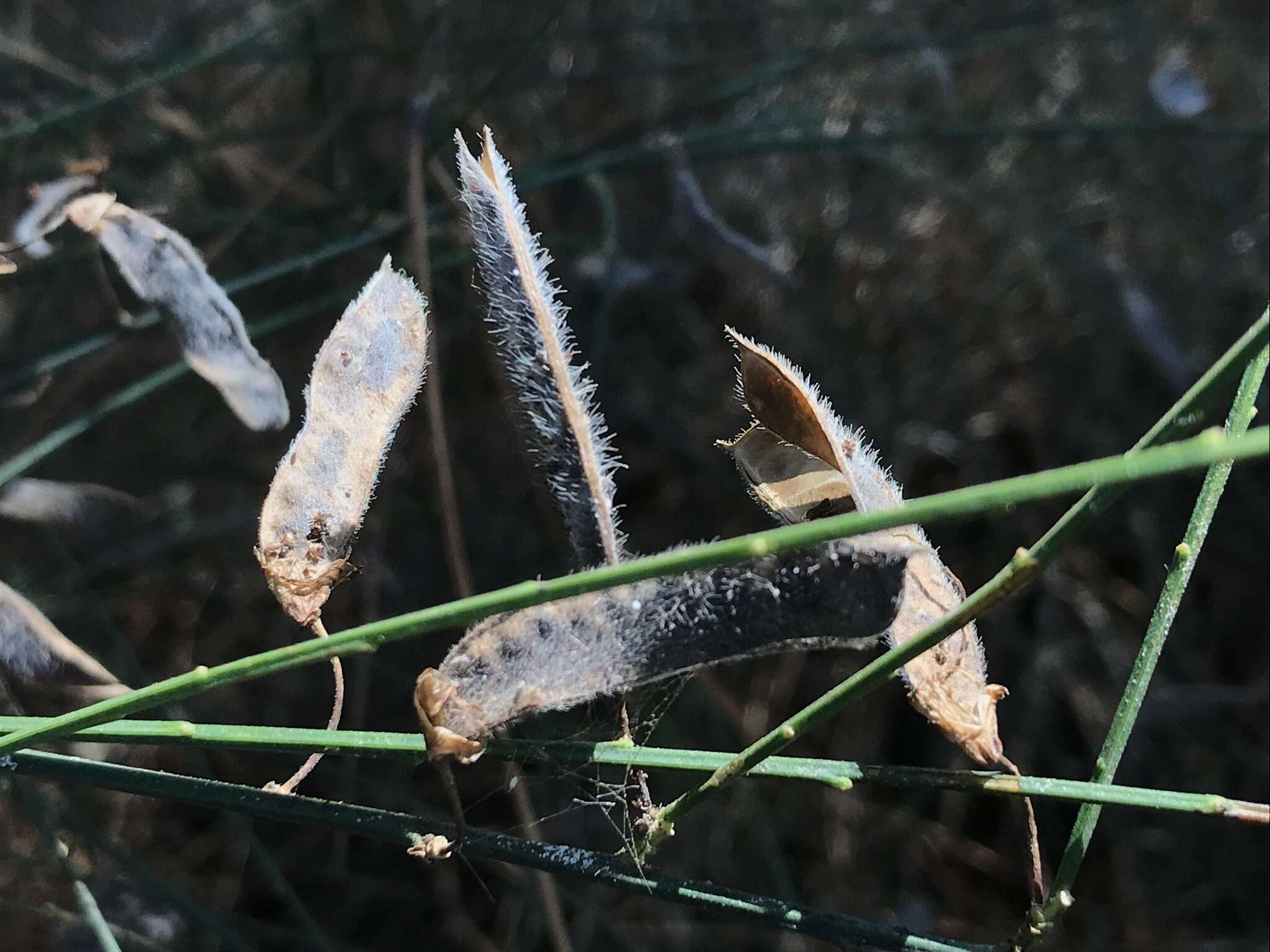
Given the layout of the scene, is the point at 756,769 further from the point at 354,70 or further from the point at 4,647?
the point at 354,70

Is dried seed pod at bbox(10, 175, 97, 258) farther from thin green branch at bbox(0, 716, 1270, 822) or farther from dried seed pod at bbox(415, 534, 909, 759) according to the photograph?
dried seed pod at bbox(415, 534, 909, 759)

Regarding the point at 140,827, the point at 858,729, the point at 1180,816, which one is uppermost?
the point at 858,729

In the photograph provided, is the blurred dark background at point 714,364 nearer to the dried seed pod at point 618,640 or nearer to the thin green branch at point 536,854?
the thin green branch at point 536,854

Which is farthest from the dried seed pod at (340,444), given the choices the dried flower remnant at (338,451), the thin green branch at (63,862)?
the thin green branch at (63,862)

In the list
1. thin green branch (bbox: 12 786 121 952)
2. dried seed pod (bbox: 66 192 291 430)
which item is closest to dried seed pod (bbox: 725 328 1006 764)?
dried seed pod (bbox: 66 192 291 430)

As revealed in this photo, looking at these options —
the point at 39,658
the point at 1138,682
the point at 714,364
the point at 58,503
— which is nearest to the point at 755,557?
the point at 1138,682

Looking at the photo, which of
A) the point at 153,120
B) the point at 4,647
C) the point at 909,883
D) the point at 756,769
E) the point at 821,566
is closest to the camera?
the point at 821,566

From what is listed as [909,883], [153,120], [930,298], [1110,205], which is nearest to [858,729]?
[909,883]
